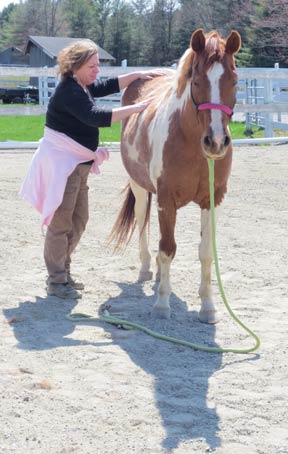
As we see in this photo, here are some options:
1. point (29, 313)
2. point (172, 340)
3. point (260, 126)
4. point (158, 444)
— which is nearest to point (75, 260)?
point (29, 313)

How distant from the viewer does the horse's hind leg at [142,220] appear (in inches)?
206

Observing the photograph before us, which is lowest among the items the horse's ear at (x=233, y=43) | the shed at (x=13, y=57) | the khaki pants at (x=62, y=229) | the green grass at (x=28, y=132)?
the green grass at (x=28, y=132)

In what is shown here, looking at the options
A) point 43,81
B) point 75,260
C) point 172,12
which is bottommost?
point 75,260

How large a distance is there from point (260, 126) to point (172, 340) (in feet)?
41.1

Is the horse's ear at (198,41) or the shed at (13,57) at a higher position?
the shed at (13,57)

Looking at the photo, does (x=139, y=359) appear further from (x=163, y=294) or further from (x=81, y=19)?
(x=81, y=19)

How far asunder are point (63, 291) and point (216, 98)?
5.71 feet

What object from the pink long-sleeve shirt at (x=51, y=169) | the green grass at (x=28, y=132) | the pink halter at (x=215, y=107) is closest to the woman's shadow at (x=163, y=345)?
the pink long-sleeve shirt at (x=51, y=169)

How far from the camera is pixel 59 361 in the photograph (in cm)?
352

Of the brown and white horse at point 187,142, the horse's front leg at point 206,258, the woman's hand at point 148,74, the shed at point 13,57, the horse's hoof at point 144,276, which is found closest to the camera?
the brown and white horse at point 187,142

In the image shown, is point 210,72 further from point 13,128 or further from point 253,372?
point 13,128

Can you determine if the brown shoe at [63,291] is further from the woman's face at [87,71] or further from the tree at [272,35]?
the tree at [272,35]

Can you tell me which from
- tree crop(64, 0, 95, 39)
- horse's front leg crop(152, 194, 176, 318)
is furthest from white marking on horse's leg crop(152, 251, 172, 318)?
tree crop(64, 0, 95, 39)

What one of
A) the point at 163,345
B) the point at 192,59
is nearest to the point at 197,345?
the point at 163,345
